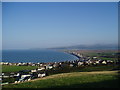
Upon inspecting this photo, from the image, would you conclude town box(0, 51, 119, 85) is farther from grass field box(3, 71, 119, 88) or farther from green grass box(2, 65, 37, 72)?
grass field box(3, 71, 119, 88)

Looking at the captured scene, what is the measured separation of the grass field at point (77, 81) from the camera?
3.05 metres

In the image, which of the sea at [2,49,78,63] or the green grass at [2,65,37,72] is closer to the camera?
the green grass at [2,65,37,72]

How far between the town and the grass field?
27cm

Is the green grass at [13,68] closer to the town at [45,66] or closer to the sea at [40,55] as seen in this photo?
the town at [45,66]

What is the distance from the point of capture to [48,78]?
3.51 meters

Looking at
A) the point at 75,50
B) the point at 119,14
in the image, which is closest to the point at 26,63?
the point at 75,50

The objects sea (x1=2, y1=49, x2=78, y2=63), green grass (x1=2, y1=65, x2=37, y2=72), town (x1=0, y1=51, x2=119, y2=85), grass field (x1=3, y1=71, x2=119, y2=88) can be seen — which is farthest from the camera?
sea (x1=2, y1=49, x2=78, y2=63)

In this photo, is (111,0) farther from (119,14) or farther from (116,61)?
(116,61)

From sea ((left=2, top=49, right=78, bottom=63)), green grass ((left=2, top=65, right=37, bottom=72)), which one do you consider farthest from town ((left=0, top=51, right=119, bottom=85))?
sea ((left=2, top=49, right=78, bottom=63))

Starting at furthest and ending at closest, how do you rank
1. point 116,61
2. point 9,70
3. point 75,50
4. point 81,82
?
point 75,50, point 116,61, point 9,70, point 81,82

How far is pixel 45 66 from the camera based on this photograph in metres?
4.31

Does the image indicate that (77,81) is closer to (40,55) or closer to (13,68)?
(13,68)

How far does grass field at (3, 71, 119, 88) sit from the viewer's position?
305 centimetres

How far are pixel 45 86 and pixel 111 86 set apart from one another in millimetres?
1150
